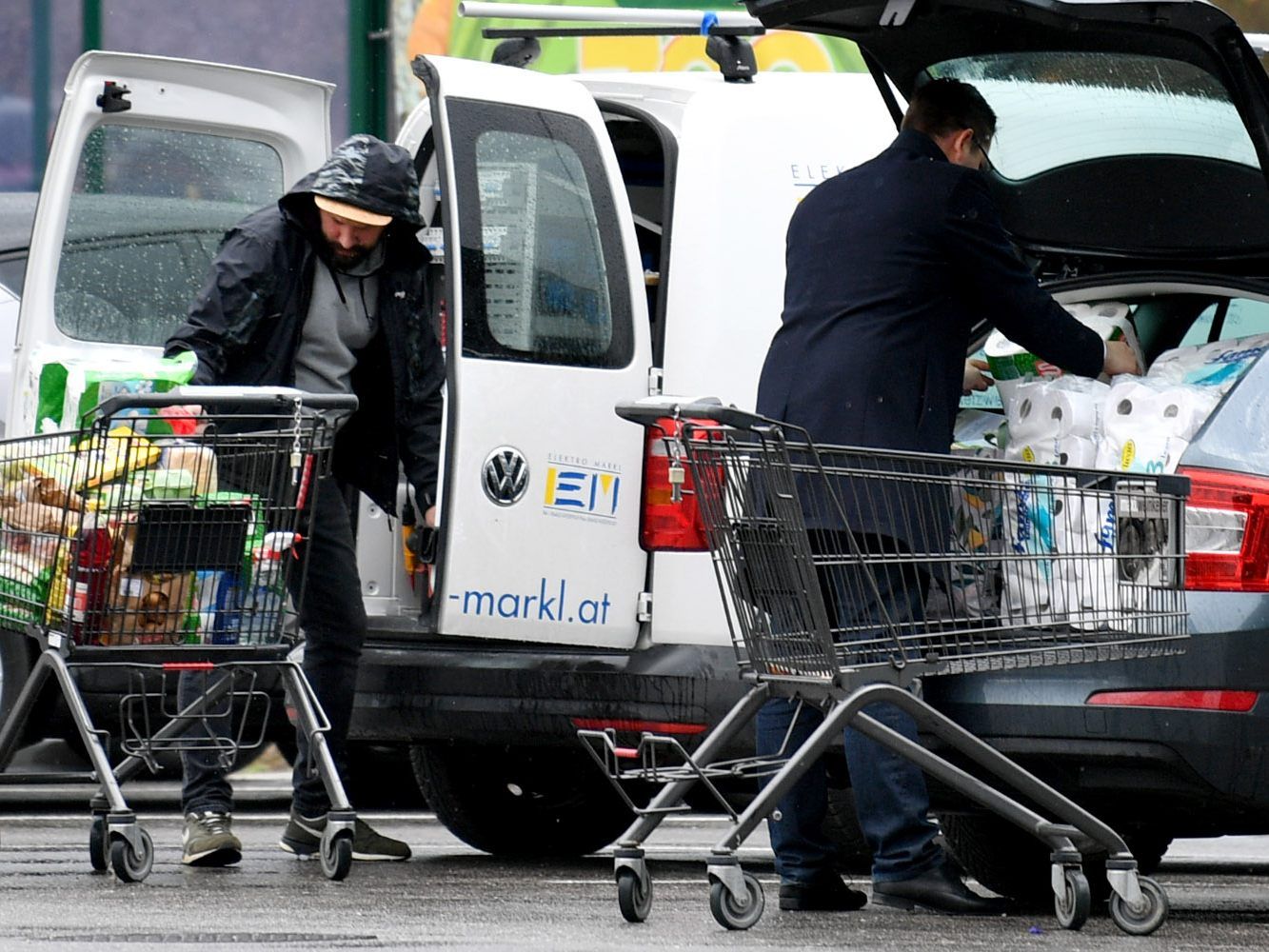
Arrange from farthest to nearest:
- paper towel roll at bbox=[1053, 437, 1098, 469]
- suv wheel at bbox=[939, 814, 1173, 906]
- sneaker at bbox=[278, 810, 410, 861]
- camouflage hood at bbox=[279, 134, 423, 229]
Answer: sneaker at bbox=[278, 810, 410, 861]
camouflage hood at bbox=[279, 134, 423, 229]
suv wheel at bbox=[939, 814, 1173, 906]
paper towel roll at bbox=[1053, 437, 1098, 469]

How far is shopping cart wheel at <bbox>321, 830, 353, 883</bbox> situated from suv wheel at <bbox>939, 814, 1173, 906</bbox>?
1446mm

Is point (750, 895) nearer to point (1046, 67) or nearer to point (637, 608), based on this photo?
point (637, 608)

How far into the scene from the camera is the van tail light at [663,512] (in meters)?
6.48

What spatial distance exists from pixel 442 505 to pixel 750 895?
1386 mm

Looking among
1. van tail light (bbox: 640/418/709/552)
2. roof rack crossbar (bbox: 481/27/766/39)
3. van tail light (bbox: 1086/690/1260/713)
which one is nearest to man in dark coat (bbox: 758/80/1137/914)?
van tail light (bbox: 1086/690/1260/713)

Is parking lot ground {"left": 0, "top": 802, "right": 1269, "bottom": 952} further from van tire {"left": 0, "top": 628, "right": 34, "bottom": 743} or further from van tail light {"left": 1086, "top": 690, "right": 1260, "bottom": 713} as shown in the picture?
van tire {"left": 0, "top": 628, "right": 34, "bottom": 743}

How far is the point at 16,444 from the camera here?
6.46 m

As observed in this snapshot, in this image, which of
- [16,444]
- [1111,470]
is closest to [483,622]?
[16,444]

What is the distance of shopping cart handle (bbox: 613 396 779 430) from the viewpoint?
5.23 m

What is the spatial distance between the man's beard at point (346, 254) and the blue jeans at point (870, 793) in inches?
69.3

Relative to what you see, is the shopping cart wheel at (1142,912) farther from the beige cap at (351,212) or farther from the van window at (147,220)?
the van window at (147,220)

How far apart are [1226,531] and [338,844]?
2312mm

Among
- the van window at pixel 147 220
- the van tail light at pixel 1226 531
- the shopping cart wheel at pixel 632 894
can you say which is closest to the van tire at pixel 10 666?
the van window at pixel 147 220

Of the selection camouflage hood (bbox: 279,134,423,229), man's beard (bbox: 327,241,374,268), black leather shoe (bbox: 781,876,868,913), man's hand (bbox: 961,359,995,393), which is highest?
camouflage hood (bbox: 279,134,423,229)
